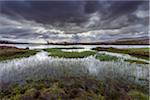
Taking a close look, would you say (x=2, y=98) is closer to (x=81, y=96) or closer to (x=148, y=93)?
(x=81, y=96)

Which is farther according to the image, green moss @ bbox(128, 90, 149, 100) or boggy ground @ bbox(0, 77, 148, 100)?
green moss @ bbox(128, 90, 149, 100)

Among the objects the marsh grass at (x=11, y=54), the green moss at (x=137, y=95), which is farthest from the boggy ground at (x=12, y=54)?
the green moss at (x=137, y=95)

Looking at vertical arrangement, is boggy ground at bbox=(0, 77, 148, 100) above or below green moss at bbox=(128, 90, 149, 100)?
above

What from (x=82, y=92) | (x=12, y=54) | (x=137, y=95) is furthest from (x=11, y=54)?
(x=137, y=95)

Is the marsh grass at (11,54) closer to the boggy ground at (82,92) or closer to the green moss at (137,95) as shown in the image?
the boggy ground at (82,92)

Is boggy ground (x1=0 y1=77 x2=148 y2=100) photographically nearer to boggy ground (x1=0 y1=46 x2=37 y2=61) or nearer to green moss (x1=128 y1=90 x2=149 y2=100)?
green moss (x1=128 y1=90 x2=149 y2=100)

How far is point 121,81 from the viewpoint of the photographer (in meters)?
13.7

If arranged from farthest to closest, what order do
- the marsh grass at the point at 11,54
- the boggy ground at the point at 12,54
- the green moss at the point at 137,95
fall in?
the boggy ground at the point at 12,54 < the marsh grass at the point at 11,54 < the green moss at the point at 137,95

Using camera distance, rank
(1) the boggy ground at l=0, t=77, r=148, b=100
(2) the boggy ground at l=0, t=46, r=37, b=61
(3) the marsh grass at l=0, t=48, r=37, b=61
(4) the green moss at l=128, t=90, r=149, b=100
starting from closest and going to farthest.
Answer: (1) the boggy ground at l=0, t=77, r=148, b=100
(4) the green moss at l=128, t=90, r=149, b=100
(3) the marsh grass at l=0, t=48, r=37, b=61
(2) the boggy ground at l=0, t=46, r=37, b=61

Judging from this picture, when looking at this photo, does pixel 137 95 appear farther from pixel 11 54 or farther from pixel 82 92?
pixel 11 54

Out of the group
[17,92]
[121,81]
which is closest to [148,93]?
[121,81]

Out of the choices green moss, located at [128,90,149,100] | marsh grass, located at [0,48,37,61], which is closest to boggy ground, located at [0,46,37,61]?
marsh grass, located at [0,48,37,61]

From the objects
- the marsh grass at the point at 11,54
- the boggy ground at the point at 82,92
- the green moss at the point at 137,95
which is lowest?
the green moss at the point at 137,95

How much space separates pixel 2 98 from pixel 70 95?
4.31 m
